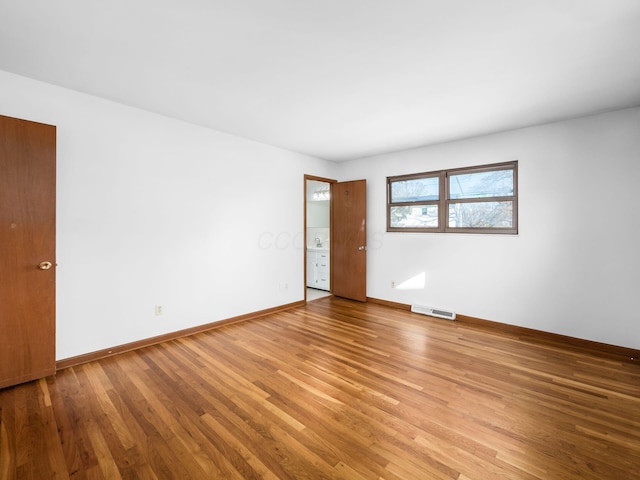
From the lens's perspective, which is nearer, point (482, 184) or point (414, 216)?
point (482, 184)

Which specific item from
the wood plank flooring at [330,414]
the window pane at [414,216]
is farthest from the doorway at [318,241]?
the wood plank flooring at [330,414]

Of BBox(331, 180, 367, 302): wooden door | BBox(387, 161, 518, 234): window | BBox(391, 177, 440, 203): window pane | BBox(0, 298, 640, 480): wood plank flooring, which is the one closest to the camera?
BBox(0, 298, 640, 480): wood plank flooring

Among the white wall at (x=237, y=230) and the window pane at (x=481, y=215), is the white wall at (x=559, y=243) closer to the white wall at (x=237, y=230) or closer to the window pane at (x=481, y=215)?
the white wall at (x=237, y=230)

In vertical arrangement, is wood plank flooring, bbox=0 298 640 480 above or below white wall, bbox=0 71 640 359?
below

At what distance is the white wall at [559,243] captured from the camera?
304 centimetres

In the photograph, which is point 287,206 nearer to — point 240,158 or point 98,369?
point 240,158

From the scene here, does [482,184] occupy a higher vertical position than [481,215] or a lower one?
higher

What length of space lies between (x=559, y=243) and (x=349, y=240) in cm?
300

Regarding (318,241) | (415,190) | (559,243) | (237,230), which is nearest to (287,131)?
(237,230)

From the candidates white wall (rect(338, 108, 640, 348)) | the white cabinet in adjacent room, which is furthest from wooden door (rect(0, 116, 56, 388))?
white wall (rect(338, 108, 640, 348))

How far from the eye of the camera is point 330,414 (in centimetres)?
202

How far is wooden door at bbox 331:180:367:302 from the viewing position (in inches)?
203

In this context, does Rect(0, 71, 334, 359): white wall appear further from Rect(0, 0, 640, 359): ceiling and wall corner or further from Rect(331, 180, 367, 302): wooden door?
Rect(331, 180, 367, 302): wooden door

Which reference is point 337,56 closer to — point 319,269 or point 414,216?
point 414,216
